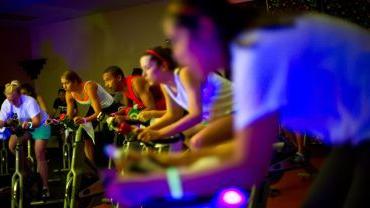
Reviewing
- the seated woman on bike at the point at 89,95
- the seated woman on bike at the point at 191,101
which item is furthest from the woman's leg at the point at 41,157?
the seated woman on bike at the point at 191,101

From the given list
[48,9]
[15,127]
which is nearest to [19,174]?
[15,127]

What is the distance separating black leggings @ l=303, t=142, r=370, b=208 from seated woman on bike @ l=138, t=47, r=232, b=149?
570 mm

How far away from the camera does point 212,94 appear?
2312mm

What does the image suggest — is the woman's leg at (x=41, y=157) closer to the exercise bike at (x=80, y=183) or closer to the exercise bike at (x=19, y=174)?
the exercise bike at (x=19, y=174)

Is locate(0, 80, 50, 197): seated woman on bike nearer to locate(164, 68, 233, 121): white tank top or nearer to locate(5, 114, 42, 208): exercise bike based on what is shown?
locate(5, 114, 42, 208): exercise bike

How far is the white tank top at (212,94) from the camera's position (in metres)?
2.19

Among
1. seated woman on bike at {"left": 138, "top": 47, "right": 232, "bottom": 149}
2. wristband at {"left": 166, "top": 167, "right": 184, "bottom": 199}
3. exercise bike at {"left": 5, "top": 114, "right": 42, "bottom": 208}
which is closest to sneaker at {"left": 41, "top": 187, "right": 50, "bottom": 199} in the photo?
exercise bike at {"left": 5, "top": 114, "right": 42, "bottom": 208}

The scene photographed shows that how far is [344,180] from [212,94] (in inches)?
43.0

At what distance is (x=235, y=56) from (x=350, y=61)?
1.04 feet

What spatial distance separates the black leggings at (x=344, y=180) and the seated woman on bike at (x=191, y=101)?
0.57 meters

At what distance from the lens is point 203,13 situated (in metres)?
1.05

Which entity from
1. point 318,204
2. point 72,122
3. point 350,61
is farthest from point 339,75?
point 72,122

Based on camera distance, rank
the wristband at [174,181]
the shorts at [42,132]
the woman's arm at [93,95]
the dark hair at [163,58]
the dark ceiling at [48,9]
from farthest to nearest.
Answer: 1. the dark ceiling at [48,9]
2. the shorts at [42,132]
3. the woman's arm at [93,95]
4. the dark hair at [163,58]
5. the wristband at [174,181]

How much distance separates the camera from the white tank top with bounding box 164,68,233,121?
2193mm
